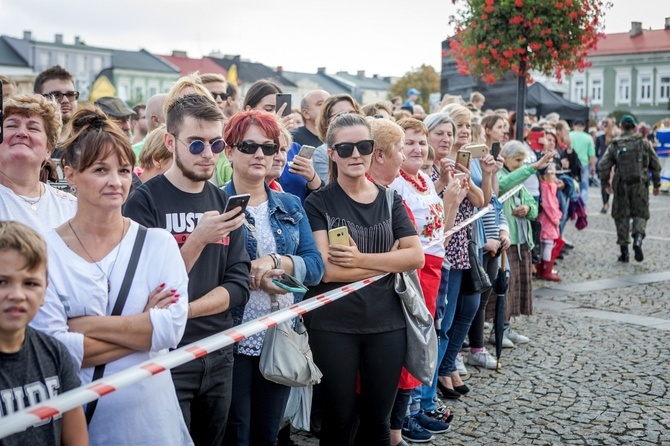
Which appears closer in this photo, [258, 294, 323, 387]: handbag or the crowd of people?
the crowd of people

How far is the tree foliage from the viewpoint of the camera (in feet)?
38.3

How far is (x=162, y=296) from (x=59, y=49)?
95.1m

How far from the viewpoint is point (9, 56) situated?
8100 cm

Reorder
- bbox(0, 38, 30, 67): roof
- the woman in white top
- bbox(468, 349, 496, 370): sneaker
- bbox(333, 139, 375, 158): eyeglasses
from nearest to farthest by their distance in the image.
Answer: the woman in white top, bbox(333, 139, 375, 158): eyeglasses, bbox(468, 349, 496, 370): sneaker, bbox(0, 38, 30, 67): roof

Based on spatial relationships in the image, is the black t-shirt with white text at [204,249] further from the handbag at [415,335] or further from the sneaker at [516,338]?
the sneaker at [516,338]

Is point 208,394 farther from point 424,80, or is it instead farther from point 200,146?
point 424,80

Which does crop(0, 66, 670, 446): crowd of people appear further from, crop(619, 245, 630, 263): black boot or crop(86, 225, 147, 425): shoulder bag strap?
crop(619, 245, 630, 263): black boot

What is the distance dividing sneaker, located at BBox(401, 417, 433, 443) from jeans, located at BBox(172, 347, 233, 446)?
2011 mm

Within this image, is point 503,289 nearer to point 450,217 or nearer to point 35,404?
point 450,217

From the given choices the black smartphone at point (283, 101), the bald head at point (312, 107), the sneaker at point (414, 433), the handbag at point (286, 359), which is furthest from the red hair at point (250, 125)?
the bald head at point (312, 107)

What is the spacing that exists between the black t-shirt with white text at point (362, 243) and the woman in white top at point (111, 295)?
4.42 ft

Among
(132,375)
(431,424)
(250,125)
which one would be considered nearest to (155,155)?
(250,125)

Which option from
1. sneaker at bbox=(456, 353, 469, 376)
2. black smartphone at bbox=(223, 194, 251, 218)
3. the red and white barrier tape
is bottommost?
sneaker at bbox=(456, 353, 469, 376)

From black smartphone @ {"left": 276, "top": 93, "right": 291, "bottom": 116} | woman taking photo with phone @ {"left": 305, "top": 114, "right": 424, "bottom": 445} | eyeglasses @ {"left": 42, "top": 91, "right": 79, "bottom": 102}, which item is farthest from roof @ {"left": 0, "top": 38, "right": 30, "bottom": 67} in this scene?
woman taking photo with phone @ {"left": 305, "top": 114, "right": 424, "bottom": 445}
